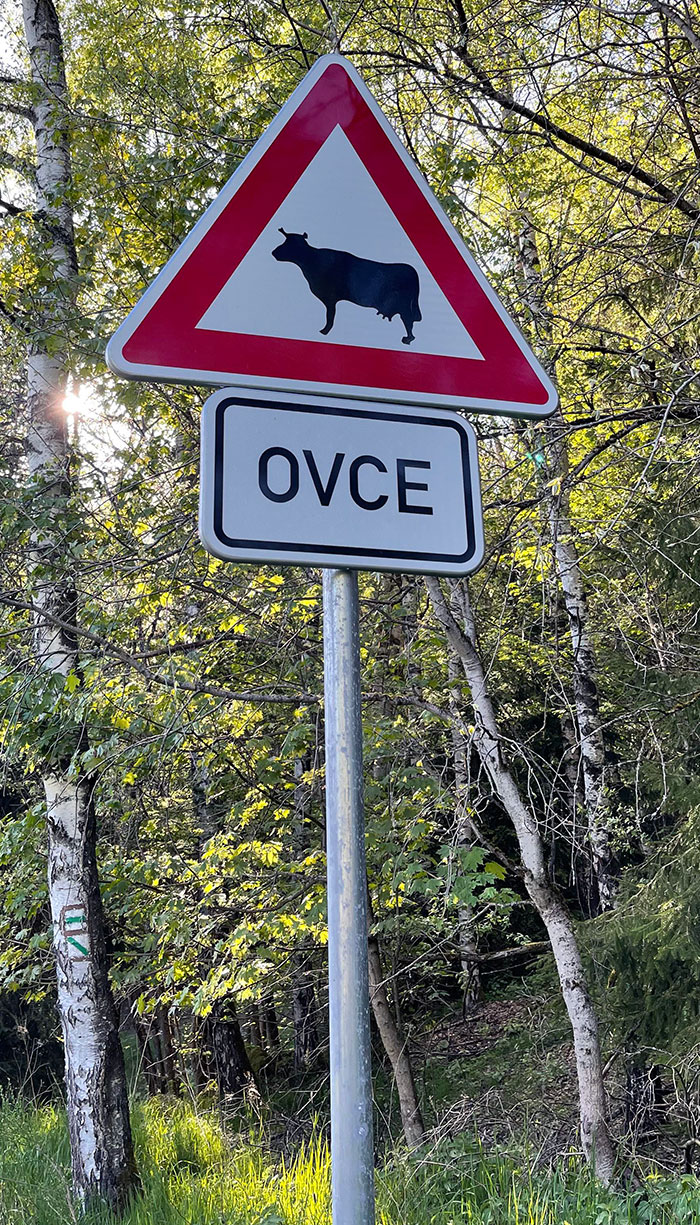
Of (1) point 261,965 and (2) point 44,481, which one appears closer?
(2) point 44,481

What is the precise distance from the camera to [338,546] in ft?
4.28

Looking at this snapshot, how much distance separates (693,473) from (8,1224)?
190 inches

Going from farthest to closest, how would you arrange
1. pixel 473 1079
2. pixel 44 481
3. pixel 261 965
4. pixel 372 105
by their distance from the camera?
1. pixel 473 1079
2. pixel 261 965
3. pixel 44 481
4. pixel 372 105

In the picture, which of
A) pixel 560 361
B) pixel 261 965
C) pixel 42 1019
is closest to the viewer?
pixel 560 361

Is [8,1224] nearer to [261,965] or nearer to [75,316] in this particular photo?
[261,965]

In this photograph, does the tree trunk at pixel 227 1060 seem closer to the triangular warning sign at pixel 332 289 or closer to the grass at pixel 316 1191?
the grass at pixel 316 1191

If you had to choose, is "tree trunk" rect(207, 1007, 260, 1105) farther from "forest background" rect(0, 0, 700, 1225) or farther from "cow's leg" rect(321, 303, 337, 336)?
"cow's leg" rect(321, 303, 337, 336)

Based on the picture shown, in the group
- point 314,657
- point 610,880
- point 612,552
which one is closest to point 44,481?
point 314,657

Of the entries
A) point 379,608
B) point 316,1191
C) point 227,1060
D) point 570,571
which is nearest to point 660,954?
point 570,571

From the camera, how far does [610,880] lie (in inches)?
310

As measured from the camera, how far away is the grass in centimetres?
295

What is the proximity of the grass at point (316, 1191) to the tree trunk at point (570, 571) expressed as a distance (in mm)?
1479

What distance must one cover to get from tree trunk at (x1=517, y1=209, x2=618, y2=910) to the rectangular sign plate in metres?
1.09

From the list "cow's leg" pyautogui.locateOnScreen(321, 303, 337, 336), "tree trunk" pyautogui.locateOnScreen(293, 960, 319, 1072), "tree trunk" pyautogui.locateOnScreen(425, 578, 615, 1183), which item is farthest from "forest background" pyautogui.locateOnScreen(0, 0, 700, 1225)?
"cow's leg" pyautogui.locateOnScreen(321, 303, 337, 336)
